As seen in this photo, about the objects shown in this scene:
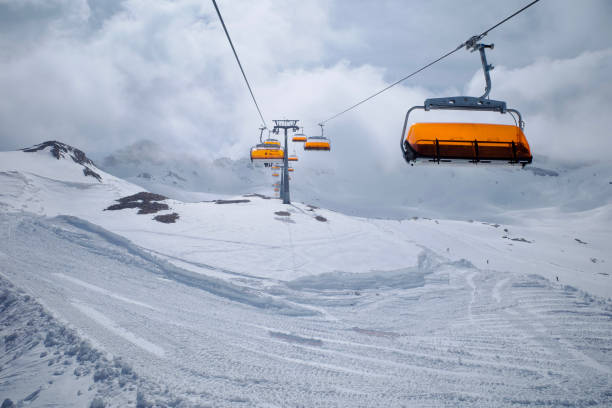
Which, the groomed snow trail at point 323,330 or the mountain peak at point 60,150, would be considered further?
the mountain peak at point 60,150

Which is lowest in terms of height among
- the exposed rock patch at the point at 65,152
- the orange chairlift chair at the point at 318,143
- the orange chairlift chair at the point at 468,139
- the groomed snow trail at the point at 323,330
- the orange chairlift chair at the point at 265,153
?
the groomed snow trail at the point at 323,330

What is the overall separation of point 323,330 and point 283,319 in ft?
4.12

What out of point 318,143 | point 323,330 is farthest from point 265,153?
point 323,330

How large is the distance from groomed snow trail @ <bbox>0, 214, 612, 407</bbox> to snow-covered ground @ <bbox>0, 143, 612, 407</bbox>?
41 millimetres

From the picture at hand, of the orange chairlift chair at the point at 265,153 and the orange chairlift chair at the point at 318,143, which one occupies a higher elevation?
the orange chairlift chair at the point at 318,143

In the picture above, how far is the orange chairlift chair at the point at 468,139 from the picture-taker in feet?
18.2

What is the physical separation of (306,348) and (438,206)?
215m

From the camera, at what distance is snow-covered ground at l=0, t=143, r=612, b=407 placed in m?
4.34

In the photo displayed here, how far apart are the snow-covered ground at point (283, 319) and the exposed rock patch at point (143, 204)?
128 centimetres

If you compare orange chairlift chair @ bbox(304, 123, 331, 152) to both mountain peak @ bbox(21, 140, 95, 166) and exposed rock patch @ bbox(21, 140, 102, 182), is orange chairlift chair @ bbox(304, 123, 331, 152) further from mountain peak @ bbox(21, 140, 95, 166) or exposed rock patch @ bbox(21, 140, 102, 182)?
mountain peak @ bbox(21, 140, 95, 166)

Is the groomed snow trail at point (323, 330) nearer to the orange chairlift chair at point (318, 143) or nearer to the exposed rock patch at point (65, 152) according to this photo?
the orange chairlift chair at point (318, 143)

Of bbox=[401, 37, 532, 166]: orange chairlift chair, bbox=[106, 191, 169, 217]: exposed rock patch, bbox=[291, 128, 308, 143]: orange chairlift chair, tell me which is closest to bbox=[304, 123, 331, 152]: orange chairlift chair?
bbox=[291, 128, 308, 143]: orange chairlift chair

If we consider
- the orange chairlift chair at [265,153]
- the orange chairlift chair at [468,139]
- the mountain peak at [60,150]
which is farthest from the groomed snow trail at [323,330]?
the mountain peak at [60,150]

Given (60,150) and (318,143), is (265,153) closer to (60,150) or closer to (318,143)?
(318,143)
